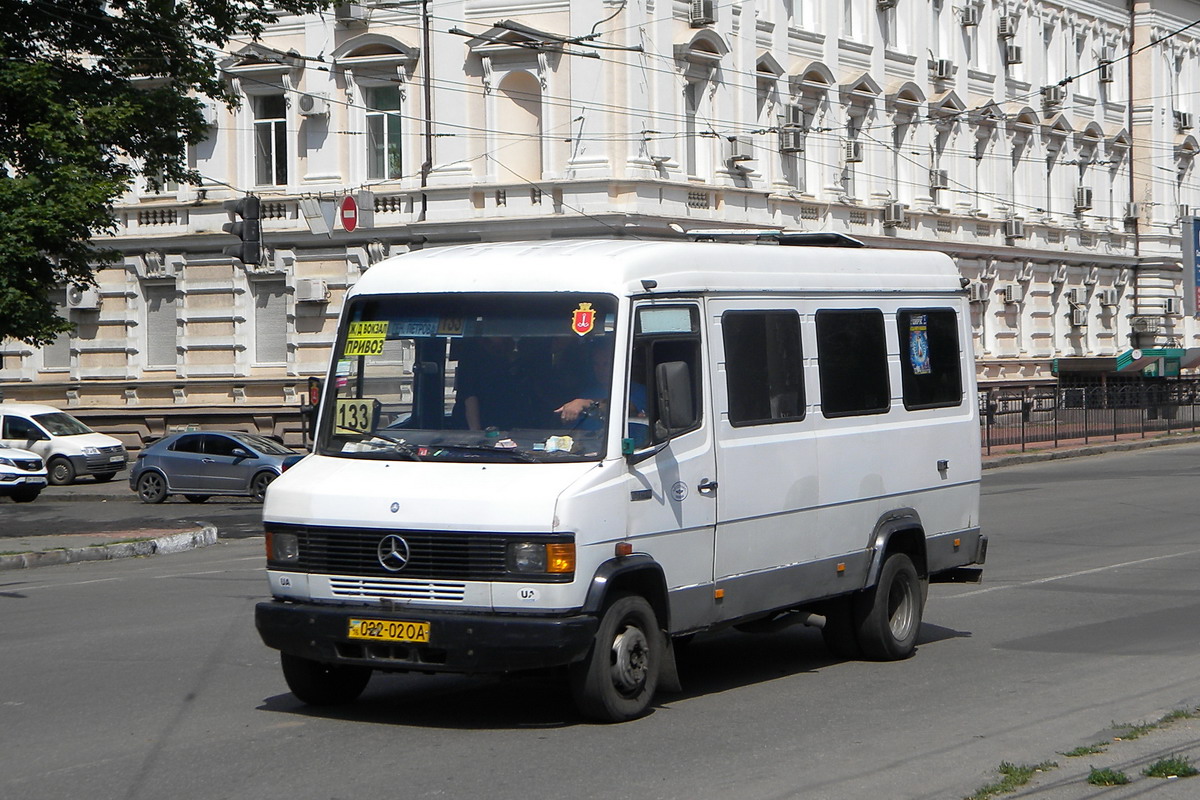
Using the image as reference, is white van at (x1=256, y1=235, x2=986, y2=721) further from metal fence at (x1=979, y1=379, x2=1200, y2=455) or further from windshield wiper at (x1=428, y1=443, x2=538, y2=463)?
metal fence at (x1=979, y1=379, x2=1200, y2=455)

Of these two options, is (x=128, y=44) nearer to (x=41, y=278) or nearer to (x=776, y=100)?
(x=41, y=278)

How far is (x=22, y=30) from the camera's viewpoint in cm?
2331

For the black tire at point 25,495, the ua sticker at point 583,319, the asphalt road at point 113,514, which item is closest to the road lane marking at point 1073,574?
the ua sticker at point 583,319

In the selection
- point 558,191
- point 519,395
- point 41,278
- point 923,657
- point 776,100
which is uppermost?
point 776,100

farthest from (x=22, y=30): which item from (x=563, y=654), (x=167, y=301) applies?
(x=563, y=654)

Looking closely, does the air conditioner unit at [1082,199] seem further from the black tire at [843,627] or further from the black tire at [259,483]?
the black tire at [843,627]

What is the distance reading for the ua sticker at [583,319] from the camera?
848 cm

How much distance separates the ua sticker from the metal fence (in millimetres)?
26756

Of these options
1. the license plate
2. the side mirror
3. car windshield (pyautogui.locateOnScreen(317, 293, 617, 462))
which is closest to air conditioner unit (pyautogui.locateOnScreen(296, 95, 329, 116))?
car windshield (pyautogui.locateOnScreen(317, 293, 617, 462))

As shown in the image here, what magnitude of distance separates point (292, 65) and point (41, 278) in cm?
1491

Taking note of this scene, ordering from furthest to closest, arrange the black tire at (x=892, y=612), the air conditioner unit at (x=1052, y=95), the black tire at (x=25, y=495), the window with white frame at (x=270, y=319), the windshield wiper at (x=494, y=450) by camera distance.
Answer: the air conditioner unit at (x=1052, y=95) → the window with white frame at (x=270, y=319) → the black tire at (x=25, y=495) → the black tire at (x=892, y=612) → the windshield wiper at (x=494, y=450)

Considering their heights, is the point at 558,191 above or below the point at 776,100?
below

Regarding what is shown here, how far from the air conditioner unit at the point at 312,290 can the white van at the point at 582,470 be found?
27.2m

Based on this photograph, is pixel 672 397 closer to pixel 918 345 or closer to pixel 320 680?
pixel 320 680
